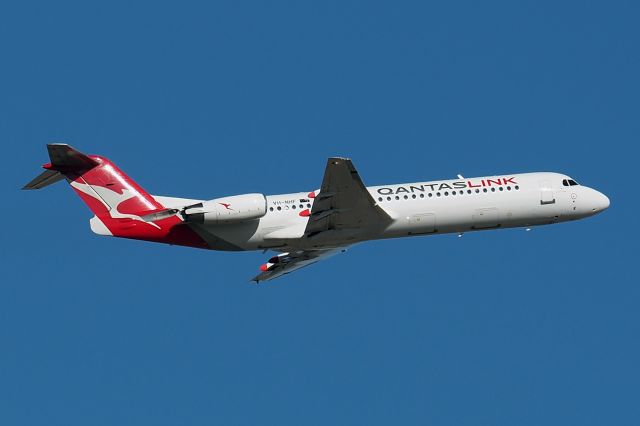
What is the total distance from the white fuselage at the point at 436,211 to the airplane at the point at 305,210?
0.15 ft

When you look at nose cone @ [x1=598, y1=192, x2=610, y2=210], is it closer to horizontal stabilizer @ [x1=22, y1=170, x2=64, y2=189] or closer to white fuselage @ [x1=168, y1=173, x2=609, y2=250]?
white fuselage @ [x1=168, y1=173, x2=609, y2=250]

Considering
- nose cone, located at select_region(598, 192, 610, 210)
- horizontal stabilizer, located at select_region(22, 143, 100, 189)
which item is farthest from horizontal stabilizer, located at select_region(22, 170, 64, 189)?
nose cone, located at select_region(598, 192, 610, 210)

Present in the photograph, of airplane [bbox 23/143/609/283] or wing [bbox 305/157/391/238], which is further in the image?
airplane [bbox 23/143/609/283]

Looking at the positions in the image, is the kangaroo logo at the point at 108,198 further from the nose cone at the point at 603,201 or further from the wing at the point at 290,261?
the nose cone at the point at 603,201

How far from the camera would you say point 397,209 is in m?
45.1

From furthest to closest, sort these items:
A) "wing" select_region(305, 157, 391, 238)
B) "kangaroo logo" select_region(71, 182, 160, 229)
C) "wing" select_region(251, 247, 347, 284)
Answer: "wing" select_region(251, 247, 347, 284)
"kangaroo logo" select_region(71, 182, 160, 229)
"wing" select_region(305, 157, 391, 238)

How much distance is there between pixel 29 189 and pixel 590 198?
25996 mm

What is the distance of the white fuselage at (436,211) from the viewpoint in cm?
4459

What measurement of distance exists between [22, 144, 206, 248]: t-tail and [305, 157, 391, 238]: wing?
556 centimetres

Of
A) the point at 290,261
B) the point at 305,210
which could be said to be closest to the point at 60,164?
the point at 305,210

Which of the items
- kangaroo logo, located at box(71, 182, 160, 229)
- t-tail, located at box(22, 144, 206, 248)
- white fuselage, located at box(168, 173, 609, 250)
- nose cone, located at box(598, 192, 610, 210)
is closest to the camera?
t-tail, located at box(22, 144, 206, 248)

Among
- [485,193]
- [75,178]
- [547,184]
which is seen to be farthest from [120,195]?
[547,184]

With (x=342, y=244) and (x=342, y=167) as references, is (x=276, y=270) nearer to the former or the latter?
(x=342, y=244)

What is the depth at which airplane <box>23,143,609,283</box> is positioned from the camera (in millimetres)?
42844
